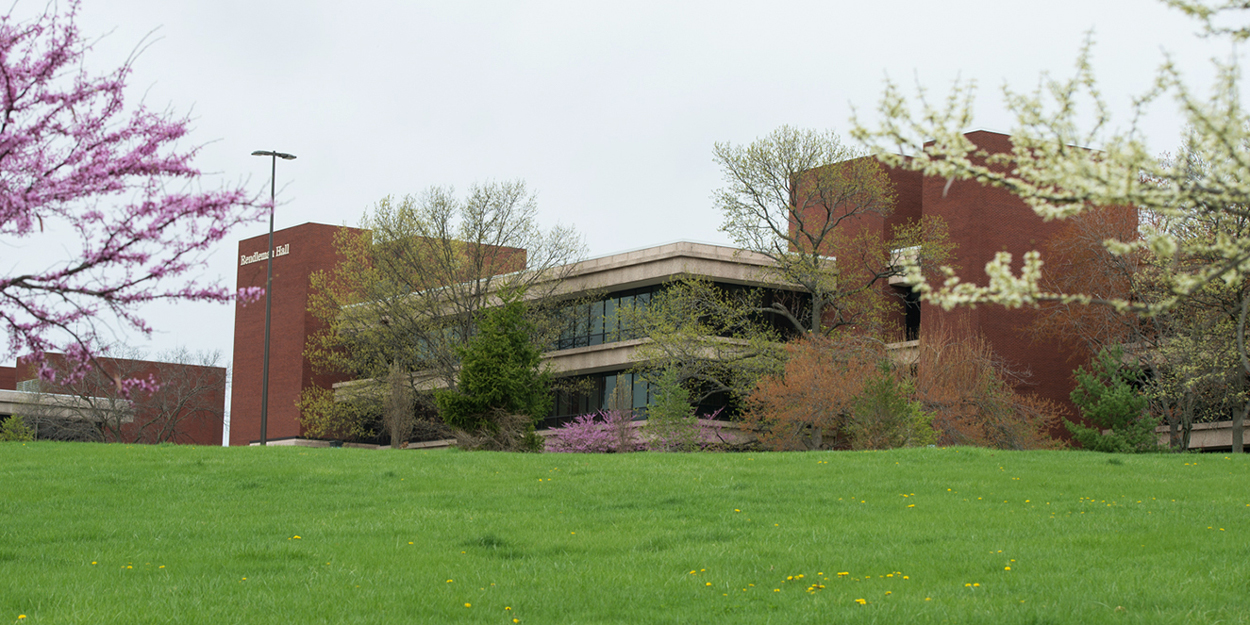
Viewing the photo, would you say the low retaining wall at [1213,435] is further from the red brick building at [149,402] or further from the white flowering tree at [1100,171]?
the red brick building at [149,402]

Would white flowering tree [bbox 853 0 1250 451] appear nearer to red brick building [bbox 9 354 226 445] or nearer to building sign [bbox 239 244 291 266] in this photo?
red brick building [bbox 9 354 226 445]

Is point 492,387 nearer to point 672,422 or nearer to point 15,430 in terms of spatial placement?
point 672,422

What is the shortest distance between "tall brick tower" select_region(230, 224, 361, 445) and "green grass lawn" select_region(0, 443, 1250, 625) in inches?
1639

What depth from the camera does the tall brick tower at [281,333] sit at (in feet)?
209

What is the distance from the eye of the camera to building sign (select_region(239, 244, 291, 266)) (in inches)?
2616

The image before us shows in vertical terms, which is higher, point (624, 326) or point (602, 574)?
point (624, 326)

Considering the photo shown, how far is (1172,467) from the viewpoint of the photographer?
21656 millimetres

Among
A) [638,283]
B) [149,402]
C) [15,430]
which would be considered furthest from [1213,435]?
[149,402]

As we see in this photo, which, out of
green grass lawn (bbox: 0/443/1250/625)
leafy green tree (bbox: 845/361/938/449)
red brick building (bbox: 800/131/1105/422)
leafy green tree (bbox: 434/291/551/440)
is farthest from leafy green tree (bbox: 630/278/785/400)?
green grass lawn (bbox: 0/443/1250/625)

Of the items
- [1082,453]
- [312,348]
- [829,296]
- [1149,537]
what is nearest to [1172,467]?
[1082,453]

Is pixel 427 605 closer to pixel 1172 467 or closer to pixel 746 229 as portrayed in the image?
pixel 1172 467

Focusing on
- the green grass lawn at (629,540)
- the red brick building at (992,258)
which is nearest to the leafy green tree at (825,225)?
the red brick building at (992,258)

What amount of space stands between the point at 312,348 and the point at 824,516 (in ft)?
165

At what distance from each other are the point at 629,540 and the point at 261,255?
190ft
